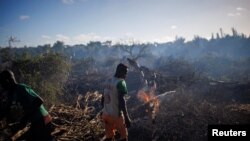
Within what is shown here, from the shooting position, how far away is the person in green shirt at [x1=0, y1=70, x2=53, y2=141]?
14.5ft

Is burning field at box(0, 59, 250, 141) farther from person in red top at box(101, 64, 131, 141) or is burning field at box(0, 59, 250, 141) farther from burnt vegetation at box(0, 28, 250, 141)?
person in red top at box(101, 64, 131, 141)

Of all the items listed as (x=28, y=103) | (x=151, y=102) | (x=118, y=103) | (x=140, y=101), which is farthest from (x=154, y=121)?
(x=28, y=103)

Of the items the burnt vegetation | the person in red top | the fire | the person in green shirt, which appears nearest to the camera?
the person in green shirt

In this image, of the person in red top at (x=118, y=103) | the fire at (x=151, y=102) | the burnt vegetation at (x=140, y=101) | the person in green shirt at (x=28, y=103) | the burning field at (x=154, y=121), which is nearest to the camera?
the person in green shirt at (x=28, y=103)

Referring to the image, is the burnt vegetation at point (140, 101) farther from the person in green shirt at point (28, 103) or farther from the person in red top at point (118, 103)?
the person in red top at point (118, 103)

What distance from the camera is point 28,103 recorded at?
442 cm

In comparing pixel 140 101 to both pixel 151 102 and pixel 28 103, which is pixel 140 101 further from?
pixel 28 103

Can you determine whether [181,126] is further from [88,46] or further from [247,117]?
[88,46]

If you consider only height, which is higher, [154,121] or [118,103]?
[118,103]

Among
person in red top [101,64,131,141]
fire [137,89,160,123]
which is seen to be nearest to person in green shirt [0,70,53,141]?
person in red top [101,64,131,141]

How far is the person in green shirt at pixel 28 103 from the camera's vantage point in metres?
4.41

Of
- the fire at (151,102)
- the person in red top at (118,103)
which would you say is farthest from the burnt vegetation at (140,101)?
the person in red top at (118,103)

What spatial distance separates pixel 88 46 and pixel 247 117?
8197 centimetres

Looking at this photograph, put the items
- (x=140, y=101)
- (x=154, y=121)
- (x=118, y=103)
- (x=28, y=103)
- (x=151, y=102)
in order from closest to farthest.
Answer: (x=28, y=103)
(x=118, y=103)
(x=154, y=121)
(x=151, y=102)
(x=140, y=101)
